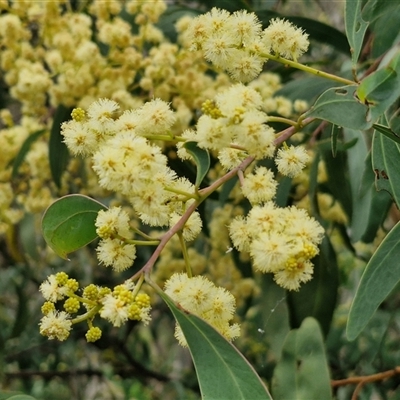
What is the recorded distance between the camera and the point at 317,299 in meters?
1.48

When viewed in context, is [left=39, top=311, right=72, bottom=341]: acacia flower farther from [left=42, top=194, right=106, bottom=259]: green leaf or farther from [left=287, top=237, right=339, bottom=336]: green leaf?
[left=287, top=237, right=339, bottom=336]: green leaf

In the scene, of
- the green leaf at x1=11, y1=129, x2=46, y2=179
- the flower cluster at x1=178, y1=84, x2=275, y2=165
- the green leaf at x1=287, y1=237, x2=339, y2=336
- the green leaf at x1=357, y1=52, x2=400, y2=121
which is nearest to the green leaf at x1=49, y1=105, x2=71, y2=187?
the green leaf at x1=11, y1=129, x2=46, y2=179

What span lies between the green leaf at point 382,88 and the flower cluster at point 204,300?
30 cm

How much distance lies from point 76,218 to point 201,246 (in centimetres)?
123

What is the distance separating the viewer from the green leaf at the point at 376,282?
3.00 feet

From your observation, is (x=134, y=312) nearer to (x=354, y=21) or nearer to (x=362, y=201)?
(x=354, y=21)

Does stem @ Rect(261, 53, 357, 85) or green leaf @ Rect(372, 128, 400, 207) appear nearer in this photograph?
stem @ Rect(261, 53, 357, 85)

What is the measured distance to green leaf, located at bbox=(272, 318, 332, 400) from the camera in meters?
1.08

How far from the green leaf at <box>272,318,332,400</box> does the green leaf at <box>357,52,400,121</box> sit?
481mm

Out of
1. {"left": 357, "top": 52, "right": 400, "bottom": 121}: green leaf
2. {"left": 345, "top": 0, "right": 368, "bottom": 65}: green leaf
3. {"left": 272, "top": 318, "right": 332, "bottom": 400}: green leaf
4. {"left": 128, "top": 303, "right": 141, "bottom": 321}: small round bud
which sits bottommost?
{"left": 272, "top": 318, "right": 332, "bottom": 400}: green leaf

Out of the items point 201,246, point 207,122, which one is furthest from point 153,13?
point 207,122

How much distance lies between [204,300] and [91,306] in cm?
15

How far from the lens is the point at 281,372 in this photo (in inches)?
44.5

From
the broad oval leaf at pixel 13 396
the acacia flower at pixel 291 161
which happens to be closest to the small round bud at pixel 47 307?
the broad oval leaf at pixel 13 396
